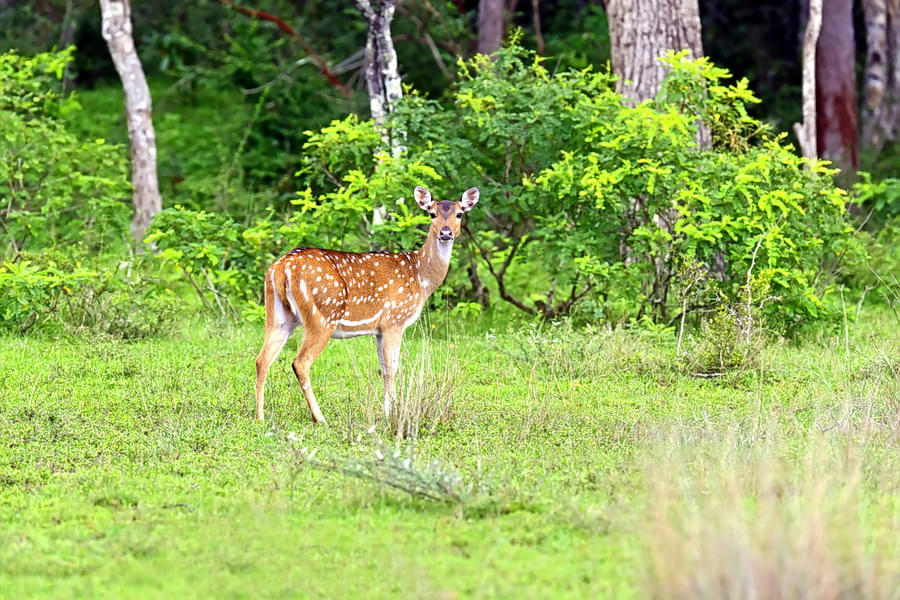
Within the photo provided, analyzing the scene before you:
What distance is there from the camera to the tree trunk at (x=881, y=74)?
21.3 meters

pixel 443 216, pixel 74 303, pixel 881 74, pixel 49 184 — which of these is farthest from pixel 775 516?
pixel 881 74

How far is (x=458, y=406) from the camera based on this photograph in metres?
8.99

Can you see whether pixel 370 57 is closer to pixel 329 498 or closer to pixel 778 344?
pixel 778 344

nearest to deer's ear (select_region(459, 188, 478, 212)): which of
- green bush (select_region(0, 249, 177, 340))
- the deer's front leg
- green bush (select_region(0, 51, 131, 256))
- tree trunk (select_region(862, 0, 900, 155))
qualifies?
the deer's front leg

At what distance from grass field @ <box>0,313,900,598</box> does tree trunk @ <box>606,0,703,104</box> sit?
3847 millimetres

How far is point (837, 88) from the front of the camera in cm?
1997

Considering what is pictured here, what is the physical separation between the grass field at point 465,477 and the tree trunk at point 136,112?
5302 mm

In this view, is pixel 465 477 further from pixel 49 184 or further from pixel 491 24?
pixel 491 24

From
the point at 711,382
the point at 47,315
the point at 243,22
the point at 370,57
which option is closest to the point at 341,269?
the point at 711,382

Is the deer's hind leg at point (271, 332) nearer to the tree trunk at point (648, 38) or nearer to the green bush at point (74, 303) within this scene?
the green bush at point (74, 303)

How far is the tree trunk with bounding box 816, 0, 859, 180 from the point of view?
19828mm

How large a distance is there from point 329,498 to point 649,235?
5542 mm

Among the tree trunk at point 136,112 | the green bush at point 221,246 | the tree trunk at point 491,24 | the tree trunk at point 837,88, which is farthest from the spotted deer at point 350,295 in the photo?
the tree trunk at point 837,88

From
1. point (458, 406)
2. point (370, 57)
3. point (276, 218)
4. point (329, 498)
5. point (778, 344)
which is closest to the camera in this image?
point (329, 498)
